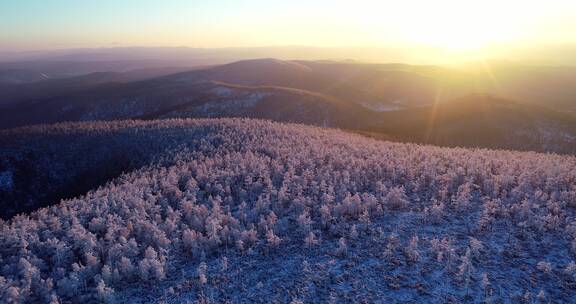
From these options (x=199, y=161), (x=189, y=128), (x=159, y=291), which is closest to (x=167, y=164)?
(x=199, y=161)

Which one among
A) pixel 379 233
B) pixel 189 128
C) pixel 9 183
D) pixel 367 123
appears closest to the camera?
pixel 379 233

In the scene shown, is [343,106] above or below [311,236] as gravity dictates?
below

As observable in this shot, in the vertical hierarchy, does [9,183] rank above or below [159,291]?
below

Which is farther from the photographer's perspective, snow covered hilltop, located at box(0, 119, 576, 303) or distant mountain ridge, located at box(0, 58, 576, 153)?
distant mountain ridge, located at box(0, 58, 576, 153)

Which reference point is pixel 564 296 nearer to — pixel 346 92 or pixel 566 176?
pixel 566 176

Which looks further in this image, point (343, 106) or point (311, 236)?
point (343, 106)

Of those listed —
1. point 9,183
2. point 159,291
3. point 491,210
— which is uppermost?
point 491,210

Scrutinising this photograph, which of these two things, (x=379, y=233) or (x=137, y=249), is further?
(x=379, y=233)

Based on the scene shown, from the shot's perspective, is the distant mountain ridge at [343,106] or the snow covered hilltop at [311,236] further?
the distant mountain ridge at [343,106]
